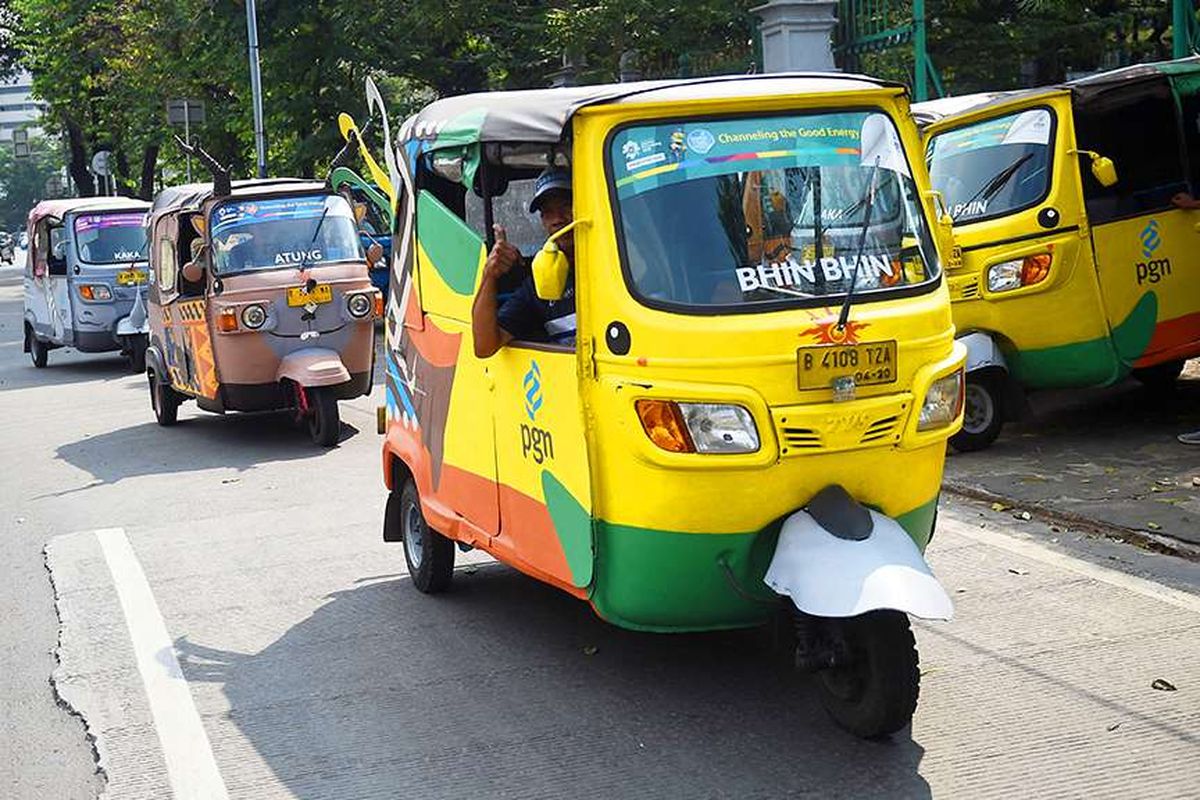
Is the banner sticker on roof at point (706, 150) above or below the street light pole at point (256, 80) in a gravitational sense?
below

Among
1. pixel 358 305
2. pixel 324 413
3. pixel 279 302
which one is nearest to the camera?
pixel 324 413

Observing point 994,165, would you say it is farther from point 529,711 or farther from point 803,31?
point 803,31

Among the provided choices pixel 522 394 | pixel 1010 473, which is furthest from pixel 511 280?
pixel 1010 473

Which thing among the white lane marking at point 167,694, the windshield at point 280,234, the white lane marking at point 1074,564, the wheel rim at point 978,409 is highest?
the windshield at point 280,234

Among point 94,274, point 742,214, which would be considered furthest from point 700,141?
point 94,274

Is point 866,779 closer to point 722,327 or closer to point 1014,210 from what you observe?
point 722,327

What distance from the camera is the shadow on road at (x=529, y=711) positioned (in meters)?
4.95

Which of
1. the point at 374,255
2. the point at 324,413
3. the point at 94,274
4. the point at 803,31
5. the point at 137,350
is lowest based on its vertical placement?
the point at 324,413

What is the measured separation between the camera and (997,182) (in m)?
10.0

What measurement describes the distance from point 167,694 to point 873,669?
284cm

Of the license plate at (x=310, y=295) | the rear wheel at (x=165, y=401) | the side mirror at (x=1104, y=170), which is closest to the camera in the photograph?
the side mirror at (x=1104, y=170)

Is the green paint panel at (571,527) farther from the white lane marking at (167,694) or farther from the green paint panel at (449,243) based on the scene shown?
the white lane marking at (167,694)

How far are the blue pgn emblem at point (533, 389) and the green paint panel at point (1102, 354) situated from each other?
5073mm

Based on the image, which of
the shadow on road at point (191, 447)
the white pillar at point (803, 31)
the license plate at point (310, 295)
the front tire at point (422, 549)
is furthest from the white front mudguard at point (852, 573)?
the white pillar at point (803, 31)
